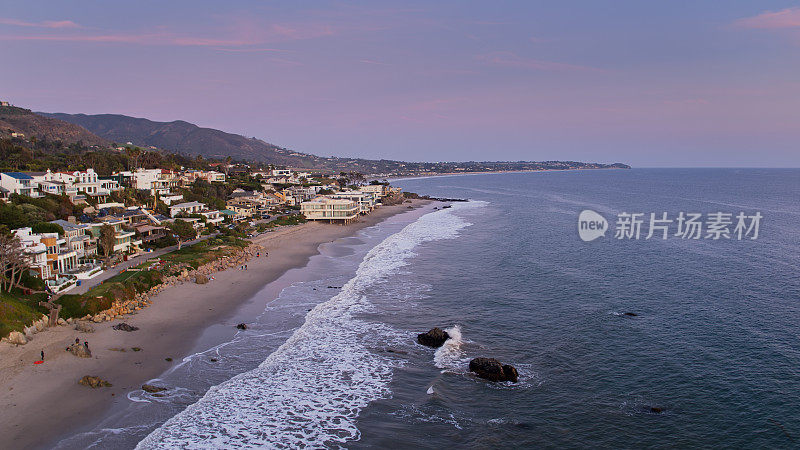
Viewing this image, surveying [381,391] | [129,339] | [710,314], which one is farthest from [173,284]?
[710,314]

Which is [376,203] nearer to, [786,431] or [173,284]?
[173,284]

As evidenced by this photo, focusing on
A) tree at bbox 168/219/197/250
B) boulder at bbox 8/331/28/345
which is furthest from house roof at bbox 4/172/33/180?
boulder at bbox 8/331/28/345

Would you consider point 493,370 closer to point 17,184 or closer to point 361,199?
point 17,184

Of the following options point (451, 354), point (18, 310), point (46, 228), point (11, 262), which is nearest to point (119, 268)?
point (46, 228)

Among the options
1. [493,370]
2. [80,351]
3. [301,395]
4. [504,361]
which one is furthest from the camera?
[504,361]

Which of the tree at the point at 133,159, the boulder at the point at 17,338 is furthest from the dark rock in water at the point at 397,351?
the tree at the point at 133,159

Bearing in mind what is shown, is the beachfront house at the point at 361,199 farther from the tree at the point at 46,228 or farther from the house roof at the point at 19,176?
the tree at the point at 46,228

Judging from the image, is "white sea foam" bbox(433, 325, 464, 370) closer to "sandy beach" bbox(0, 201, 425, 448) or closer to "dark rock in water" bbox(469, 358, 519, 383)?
"dark rock in water" bbox(469, 358, 519, 383)
